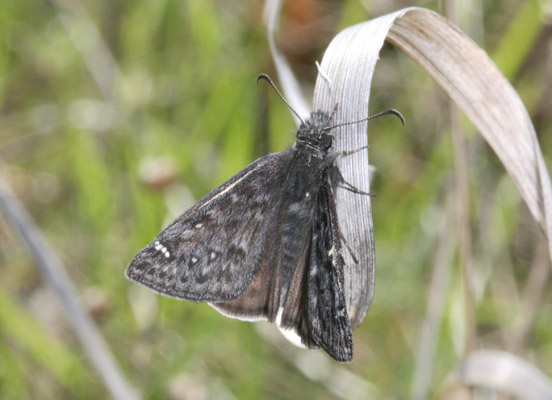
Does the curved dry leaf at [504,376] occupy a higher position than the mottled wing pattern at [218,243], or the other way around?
the mottled wing pattern at [218,243]

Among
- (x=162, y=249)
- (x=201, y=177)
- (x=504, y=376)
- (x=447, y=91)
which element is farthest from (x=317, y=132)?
(x=201, y=177)

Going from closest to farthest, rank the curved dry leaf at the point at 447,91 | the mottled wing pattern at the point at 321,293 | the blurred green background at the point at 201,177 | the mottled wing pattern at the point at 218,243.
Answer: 1. the curved dry leaf at the point at 447,91
2. the mottled wing pattern at the point at 321,293
3. the mottled wing pattern at the point at 218,243
4. the blurred green background at the point at 201,177

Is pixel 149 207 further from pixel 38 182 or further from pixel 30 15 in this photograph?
pixel 30 15

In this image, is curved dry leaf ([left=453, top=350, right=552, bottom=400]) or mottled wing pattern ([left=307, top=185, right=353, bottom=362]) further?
curved dry leaf ([left=453, top=350, right=552, bottom=400])

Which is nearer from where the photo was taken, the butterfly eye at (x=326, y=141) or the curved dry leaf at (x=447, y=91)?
the curved dry leaf at (x=447, y=91)

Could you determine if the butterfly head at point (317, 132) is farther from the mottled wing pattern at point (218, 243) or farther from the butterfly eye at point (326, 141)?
the mottled wing pattern at point (218, 243)

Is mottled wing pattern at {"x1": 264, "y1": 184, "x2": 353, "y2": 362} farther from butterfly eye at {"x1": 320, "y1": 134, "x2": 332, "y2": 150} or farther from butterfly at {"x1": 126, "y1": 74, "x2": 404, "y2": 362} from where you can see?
butterfly eye at {"x1": 320, "y1": 134, "x2": 332, "y2": 150}

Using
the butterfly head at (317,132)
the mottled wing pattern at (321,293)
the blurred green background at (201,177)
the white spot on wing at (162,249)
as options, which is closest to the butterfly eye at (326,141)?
the butterfly head at (317,132)

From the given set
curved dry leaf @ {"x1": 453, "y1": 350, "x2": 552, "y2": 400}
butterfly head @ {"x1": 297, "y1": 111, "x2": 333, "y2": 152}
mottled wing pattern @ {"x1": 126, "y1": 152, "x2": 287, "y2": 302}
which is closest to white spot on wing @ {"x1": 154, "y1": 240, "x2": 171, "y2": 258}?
mottled wing pattern @ {"x1": 126, "y1": 152, "x2": 287, "y2": 302}
